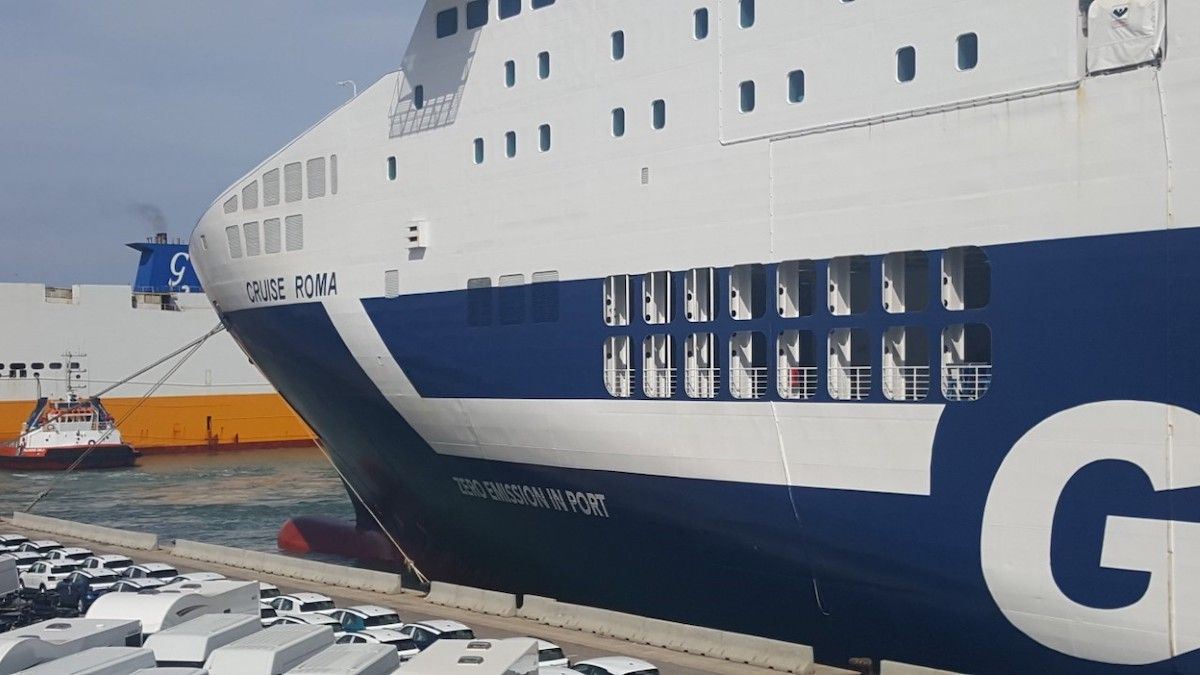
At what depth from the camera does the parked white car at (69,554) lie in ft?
83.3

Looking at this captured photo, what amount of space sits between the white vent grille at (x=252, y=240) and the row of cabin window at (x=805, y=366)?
29.7 feet

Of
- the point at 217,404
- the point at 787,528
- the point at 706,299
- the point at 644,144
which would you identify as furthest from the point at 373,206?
the point at 217,404

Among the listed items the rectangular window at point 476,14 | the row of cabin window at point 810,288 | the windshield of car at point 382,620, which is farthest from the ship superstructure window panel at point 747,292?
the windshield of car at point 382,620

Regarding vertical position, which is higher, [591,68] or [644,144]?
[591,68]

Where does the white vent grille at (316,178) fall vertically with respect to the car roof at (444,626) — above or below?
above

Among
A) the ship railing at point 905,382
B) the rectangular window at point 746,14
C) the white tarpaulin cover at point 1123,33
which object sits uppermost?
the rectangular window at point 746,14

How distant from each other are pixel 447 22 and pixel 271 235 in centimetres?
548

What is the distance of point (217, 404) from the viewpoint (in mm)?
64375

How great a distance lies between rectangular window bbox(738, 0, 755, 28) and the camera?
54.0 ft

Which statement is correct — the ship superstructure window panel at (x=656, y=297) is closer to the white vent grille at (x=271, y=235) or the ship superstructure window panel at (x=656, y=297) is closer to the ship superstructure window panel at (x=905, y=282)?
the ship superstructure window panel at (x=905, y=282)

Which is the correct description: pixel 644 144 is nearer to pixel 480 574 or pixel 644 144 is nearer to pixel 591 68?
pixel 591 68

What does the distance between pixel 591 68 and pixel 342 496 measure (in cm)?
2771

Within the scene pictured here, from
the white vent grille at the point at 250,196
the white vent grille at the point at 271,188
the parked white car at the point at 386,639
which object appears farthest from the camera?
the white vent grille at the point at 250,196

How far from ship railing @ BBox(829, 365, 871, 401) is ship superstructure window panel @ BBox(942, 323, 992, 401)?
1.03 m
